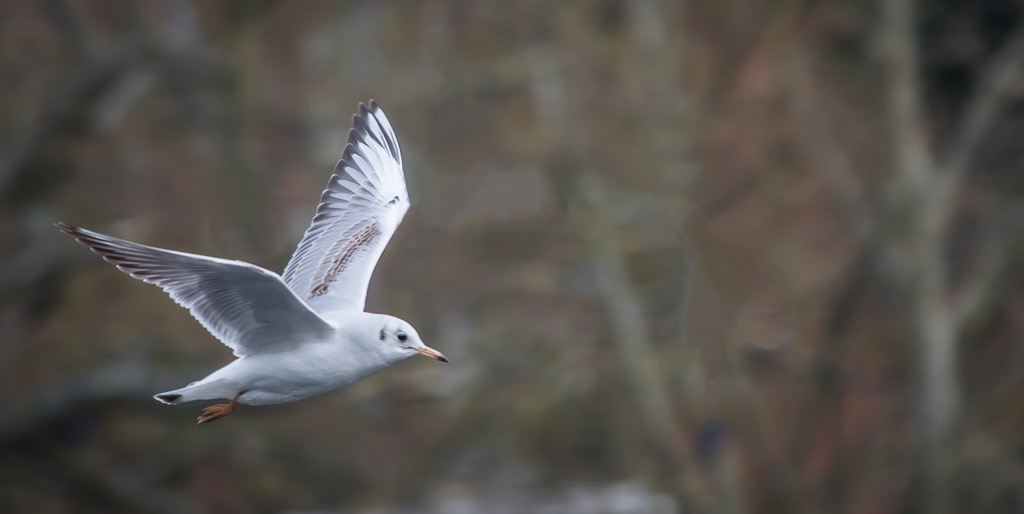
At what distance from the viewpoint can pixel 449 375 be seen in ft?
29.8

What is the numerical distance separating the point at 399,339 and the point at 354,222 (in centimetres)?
101

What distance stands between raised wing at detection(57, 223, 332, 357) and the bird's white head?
170 millimetres

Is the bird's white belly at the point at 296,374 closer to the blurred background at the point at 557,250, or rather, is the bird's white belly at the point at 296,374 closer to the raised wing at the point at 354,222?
the raised wing at the point at 354,222

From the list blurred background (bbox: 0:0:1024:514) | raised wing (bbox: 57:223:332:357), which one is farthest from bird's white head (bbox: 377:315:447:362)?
blurred background (bbox: 0:0:1024:514)

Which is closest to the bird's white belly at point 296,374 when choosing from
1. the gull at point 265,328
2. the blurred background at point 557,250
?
the gull at point 265,328

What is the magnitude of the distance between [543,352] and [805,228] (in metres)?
2.71

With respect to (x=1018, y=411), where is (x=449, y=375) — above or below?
below

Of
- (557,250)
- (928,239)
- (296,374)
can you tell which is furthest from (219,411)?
(928,239)

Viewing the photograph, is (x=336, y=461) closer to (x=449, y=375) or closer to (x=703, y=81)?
(x=449, y=375)

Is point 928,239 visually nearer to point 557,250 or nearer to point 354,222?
point 557,250

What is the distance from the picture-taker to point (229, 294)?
4191 mm

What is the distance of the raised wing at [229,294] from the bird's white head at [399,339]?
17 centimetres

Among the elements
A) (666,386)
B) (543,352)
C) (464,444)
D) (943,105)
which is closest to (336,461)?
(464,444)

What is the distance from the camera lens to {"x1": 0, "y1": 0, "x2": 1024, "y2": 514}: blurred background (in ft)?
28.9
